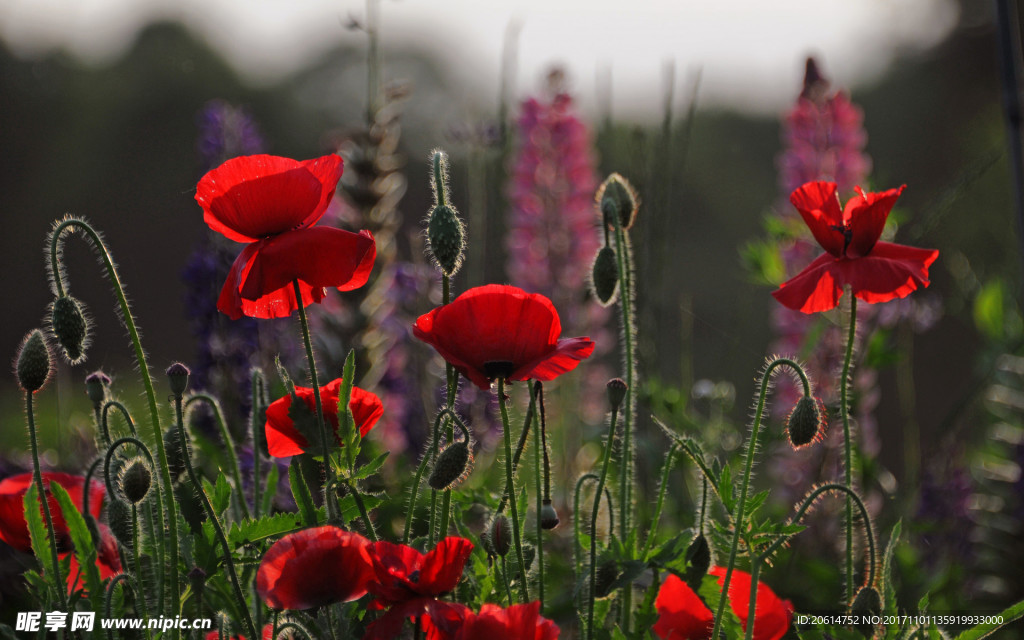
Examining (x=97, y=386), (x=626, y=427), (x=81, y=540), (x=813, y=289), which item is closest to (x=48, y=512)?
(x=81, y=540)

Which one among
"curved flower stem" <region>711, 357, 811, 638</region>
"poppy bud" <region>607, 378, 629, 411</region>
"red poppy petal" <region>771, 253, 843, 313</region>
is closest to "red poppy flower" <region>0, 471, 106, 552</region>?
"poppy bud" <region>607, 378, 629, 411</region>

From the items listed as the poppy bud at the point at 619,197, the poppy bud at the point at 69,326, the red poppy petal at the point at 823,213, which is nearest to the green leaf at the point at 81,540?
the poppy bud at the point at 69,326

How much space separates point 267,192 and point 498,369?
27cm

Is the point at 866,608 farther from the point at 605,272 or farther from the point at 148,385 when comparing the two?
the point at 148,385

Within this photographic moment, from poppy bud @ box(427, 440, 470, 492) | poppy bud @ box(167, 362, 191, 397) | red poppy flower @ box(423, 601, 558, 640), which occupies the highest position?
poppy bud @ box(167, 362, 191, 397)

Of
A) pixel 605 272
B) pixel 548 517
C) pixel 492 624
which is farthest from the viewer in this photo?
pixel 605 272

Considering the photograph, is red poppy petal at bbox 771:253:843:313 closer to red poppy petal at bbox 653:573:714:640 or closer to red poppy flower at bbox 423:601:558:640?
red poppy petal at bbox 653:573:714:640

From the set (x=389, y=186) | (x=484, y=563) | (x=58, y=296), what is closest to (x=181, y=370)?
(x=58, y=296)

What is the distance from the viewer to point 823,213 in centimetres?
100

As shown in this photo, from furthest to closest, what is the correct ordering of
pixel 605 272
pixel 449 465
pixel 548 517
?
1. pixel 605 272
2. pixel 548 517
3. pixel 449 465

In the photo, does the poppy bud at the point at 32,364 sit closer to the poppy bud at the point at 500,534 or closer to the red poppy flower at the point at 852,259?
the poppy bud at the point at 500,534

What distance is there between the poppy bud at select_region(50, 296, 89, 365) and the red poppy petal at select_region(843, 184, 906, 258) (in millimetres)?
806

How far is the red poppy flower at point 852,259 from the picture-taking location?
3.18 feet

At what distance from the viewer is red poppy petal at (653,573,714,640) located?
0.91 metres
